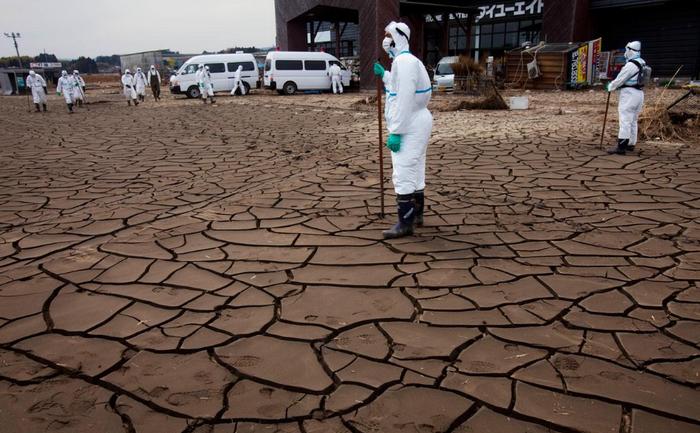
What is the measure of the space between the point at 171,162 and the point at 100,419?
18.9 ft

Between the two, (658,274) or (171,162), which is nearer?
(658,274)

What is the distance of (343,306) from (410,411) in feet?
3.10

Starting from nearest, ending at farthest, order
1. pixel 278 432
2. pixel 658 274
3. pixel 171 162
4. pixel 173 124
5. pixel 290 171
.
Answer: pixel 278 432 < pixel 658 274 < pixel 290 171 < pixel 171 162 < pixel 173 124

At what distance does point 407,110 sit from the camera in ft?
12.1

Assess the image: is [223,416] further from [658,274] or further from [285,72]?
[285,72]

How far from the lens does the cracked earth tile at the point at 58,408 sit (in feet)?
6.31

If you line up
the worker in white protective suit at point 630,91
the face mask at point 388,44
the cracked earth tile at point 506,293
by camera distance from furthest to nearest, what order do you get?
the worker in white protective suit at point 630,91 < the face mask at point 388,44 < the cracked earth tile at point 506,293

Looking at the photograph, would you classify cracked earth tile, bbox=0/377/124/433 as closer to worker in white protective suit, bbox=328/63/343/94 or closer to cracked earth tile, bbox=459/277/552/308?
cracked earth tile, bbox=459/277/552/308

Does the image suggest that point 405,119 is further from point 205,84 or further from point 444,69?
point 205,84

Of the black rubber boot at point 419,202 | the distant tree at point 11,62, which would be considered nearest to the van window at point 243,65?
the black rubber boot at point 419,202

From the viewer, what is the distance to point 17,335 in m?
2.60

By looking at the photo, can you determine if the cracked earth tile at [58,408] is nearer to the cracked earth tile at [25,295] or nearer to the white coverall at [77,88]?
the cracked earth tile at [25,295]

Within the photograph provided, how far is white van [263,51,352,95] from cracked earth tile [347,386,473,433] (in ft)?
65.2

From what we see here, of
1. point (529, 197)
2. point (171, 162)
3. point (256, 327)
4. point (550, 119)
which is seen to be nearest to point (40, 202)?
point (171, 162)
